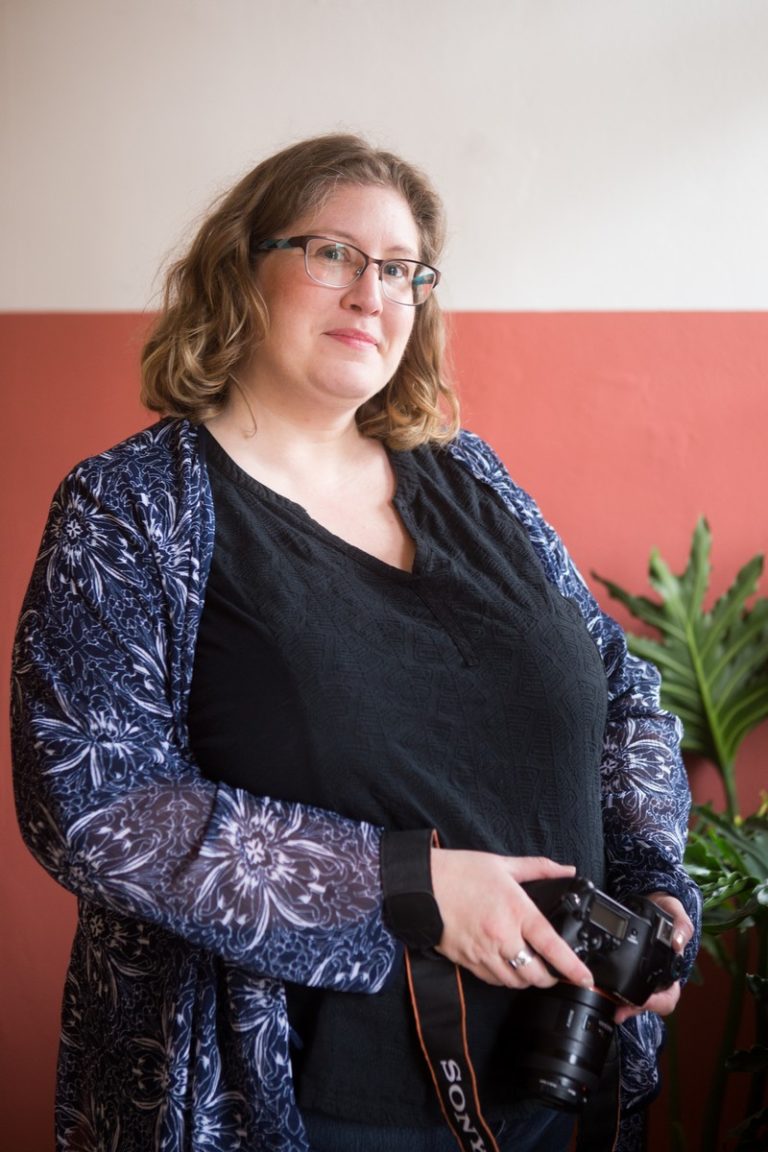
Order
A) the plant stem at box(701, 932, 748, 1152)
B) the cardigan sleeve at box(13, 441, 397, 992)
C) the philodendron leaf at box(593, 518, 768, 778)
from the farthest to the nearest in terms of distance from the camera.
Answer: the philodendron leaf at box(593, 518, 768, 778) < the plant stem at box(701, 932, 748, 1152) < the cardigan sleeve at box(13, 441, 397, 992)

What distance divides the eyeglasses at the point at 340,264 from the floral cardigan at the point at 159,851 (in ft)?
0.80

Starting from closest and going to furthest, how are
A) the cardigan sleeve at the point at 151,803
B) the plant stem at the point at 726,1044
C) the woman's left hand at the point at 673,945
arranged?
the cardigan sleeve at the point at 151,803 < the woman's left hand at the point at 673,945 < the plant stem at the point at 726,1044

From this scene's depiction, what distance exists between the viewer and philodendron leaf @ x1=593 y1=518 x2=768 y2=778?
203 centimetres

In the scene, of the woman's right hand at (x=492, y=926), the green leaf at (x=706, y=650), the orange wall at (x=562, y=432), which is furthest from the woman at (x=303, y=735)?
the orange wall at (x=562, y=432)

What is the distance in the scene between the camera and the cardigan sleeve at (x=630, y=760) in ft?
4.21

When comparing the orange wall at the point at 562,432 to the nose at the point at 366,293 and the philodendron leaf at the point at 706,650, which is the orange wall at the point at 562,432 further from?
the nose at the point at 366,293

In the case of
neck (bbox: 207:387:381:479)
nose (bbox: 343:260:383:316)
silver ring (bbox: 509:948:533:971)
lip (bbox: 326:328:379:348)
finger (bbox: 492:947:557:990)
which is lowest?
finger (bbox: 492:947:557:990)

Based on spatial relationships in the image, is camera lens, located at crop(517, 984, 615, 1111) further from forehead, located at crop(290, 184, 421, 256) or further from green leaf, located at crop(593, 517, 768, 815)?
green leaf, located at crop(593, 517, 768, 815)

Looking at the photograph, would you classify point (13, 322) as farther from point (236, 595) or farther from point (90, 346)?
point (236, 595)

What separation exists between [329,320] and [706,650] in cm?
107

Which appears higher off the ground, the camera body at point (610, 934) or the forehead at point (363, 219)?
the forehead at point (363, 219)

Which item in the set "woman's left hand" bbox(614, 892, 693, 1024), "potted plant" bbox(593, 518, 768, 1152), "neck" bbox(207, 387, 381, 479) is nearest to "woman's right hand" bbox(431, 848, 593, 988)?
"woman's left hand" bbox(614, 892, 693, 1024)

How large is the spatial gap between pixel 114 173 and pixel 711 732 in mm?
1525

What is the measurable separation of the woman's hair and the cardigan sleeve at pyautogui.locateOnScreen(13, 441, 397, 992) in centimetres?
24
